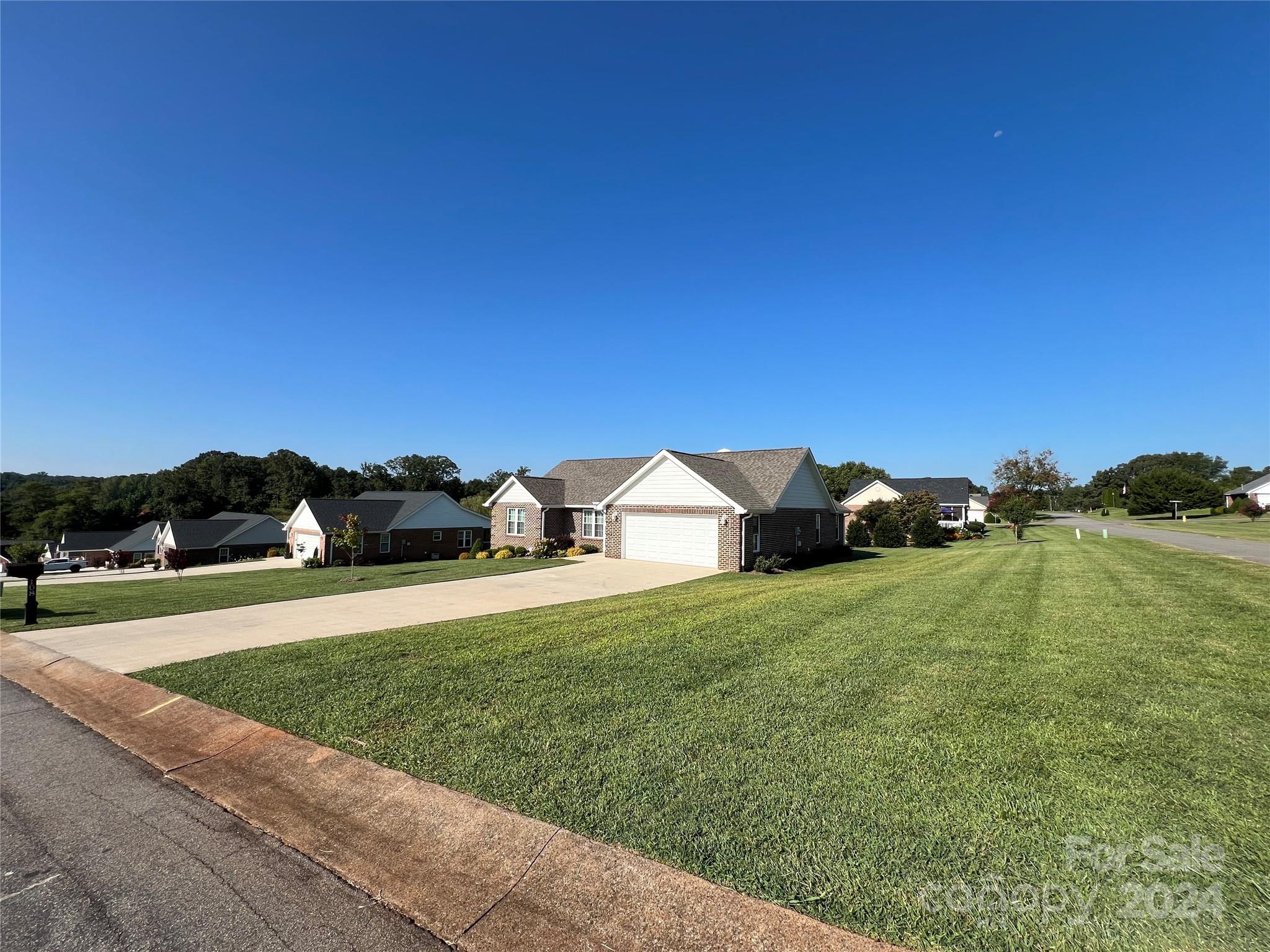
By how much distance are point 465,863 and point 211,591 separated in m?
19.0

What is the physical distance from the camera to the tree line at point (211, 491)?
8200cm

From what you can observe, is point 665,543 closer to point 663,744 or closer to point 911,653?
point 911,653

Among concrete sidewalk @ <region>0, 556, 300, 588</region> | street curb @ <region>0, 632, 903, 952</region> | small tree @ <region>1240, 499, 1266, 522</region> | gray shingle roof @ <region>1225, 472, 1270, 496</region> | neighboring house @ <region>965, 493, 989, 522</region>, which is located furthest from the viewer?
neighboring house @ <region>965, 493, 989, 522</region>

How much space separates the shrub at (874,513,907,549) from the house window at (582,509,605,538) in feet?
56.8

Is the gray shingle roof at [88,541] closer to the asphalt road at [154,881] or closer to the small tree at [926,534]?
the asphalt road at [154,881]

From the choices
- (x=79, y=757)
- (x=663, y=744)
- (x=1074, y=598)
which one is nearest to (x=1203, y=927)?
(x=663, y=744)

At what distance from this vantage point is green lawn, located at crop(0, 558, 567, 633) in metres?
12.9

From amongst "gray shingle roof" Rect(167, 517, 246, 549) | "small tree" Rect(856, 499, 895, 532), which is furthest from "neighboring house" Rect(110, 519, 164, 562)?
"small tree" Rect(856, 499, 895, 532)

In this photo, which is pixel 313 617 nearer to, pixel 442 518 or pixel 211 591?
pixel 211 591

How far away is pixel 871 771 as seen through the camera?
401 centimetres

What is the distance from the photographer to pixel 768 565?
20.6 meters

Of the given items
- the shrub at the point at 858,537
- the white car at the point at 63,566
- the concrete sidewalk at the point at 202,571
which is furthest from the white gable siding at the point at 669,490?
the white car at the point at 63,566

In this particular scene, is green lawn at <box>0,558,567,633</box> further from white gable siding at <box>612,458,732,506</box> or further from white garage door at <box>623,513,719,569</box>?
white gable siding at <box>612,458,732,506</box>

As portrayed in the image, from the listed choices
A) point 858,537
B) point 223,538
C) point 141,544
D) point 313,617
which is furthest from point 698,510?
point 141,544
